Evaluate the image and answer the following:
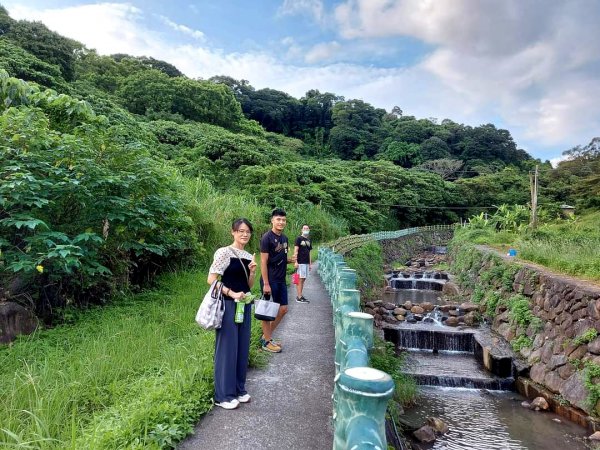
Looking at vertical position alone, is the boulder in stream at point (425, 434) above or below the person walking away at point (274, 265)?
below

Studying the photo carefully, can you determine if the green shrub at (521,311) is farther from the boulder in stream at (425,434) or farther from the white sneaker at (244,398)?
the white sneaker at (244,398)

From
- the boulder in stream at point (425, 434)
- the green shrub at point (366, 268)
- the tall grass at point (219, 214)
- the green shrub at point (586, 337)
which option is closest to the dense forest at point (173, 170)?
the tall grass at point (219, 214)

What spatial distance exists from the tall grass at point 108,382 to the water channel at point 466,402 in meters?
3.83

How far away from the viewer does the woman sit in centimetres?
375

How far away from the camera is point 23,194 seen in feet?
18.0

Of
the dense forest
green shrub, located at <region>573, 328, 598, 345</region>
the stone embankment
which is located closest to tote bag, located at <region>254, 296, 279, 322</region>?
the dense forest

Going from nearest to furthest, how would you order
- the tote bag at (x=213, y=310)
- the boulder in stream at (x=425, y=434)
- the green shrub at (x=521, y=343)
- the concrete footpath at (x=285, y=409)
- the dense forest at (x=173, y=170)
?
the concrete footpath at (x=285, y=409)
the tote bag at (x=213, y=310)
the dense forest at (x=173, y=170)
the boulder in stream at (x=425, y=434)
the green shrub at (x=521, y=343)

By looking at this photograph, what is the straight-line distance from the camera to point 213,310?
12.1ft

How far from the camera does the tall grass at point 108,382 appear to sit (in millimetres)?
3201

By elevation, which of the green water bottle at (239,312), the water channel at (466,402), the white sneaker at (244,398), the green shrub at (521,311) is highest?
the green water bottle at (239,312)

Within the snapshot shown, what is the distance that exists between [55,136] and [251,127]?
119ft

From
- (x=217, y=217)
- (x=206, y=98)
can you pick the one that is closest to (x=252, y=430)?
(x=217, y=217)

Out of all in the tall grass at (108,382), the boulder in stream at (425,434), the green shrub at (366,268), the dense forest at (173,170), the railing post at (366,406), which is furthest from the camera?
the green shrub at (366,268)

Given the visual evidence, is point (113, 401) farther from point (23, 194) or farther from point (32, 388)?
point (23, 194)
